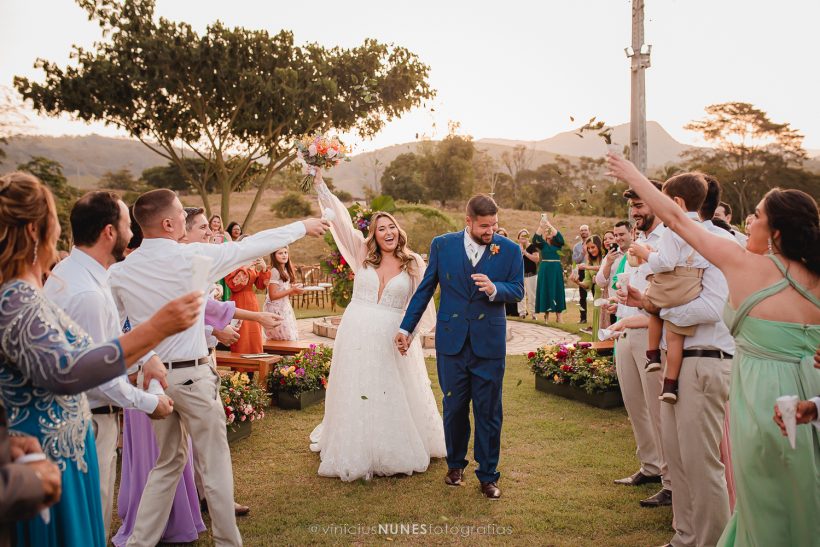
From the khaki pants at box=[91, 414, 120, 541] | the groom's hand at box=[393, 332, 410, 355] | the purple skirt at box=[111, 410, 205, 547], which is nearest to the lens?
the khaki pants at box=[91, 414, 120, 541]

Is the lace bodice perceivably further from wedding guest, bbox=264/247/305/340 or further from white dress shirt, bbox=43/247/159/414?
white dress shirt, bbox=43/247/159/414

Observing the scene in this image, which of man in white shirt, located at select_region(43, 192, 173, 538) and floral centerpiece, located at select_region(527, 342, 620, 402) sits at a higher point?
Answer: man in white shirt, located at select_region(43, 192, 173, 538)

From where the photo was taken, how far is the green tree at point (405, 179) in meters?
52.7

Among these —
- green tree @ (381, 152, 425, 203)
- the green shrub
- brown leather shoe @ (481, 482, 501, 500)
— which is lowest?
brown leather shoe @ (481, 482, 501, 500)

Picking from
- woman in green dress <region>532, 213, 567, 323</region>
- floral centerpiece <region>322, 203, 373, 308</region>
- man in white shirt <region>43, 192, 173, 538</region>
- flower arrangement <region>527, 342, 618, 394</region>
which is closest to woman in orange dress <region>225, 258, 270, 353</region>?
floral centerpiece <region>322, 203, 373, 308</region>

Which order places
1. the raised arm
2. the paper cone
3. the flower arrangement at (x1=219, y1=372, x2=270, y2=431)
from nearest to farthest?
the paper cone
the raised arm
the flower arrangement at (x1=219, y1=372, x2=270, y2=431)

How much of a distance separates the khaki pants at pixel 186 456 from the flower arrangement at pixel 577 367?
5.41m

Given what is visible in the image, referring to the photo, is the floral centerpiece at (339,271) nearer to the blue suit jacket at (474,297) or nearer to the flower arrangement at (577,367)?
the flower arrangement at (577,367)

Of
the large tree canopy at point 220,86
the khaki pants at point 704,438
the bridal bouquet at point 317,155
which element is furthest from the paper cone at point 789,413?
the large tree canopy at point 220,86

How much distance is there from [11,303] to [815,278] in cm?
346

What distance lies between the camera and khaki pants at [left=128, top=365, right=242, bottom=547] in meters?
4.14

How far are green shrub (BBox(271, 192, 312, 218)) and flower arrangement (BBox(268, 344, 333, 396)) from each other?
35.6 m

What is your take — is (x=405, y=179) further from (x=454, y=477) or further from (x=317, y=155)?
(x=454, y=477)

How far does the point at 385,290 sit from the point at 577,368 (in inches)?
144
